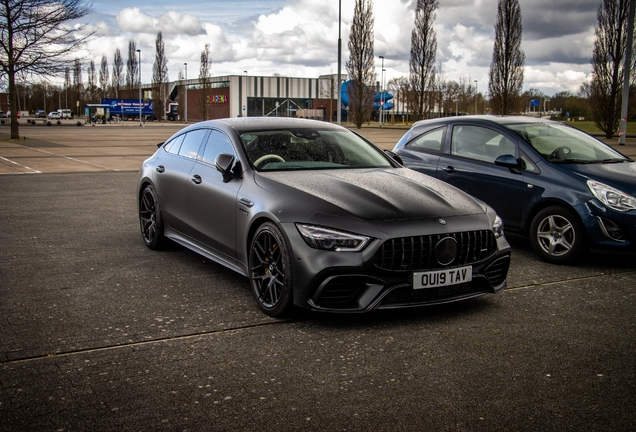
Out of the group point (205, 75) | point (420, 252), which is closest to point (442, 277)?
point (420, 252)

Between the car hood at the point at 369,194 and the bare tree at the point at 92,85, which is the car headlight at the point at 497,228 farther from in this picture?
the bare tree at the point at 92,85

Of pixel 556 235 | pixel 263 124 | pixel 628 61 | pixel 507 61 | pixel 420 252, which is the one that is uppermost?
pixel 507 61

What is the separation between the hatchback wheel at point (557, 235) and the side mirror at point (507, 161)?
60 cm

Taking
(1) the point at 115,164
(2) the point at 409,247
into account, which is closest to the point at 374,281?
(2) the point at 409,247

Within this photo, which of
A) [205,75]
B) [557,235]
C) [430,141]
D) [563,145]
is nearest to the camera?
[557,235]

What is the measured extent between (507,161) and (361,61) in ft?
166

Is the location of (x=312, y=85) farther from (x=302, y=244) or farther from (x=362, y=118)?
(x=302, y=244)

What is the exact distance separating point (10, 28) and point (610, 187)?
3068 cm

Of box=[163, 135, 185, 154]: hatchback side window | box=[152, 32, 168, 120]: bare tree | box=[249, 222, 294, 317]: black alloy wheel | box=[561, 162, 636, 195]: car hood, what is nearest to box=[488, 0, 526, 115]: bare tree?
box=[561, 162, 636, 195]: car hood

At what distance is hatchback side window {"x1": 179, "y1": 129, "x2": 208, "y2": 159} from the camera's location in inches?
252

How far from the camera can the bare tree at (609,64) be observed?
1471 inches

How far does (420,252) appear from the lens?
457 centimetres

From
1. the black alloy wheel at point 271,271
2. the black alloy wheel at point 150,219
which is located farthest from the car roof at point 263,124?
the black alloy wheel at point 271,271

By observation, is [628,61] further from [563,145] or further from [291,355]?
[291,355]
